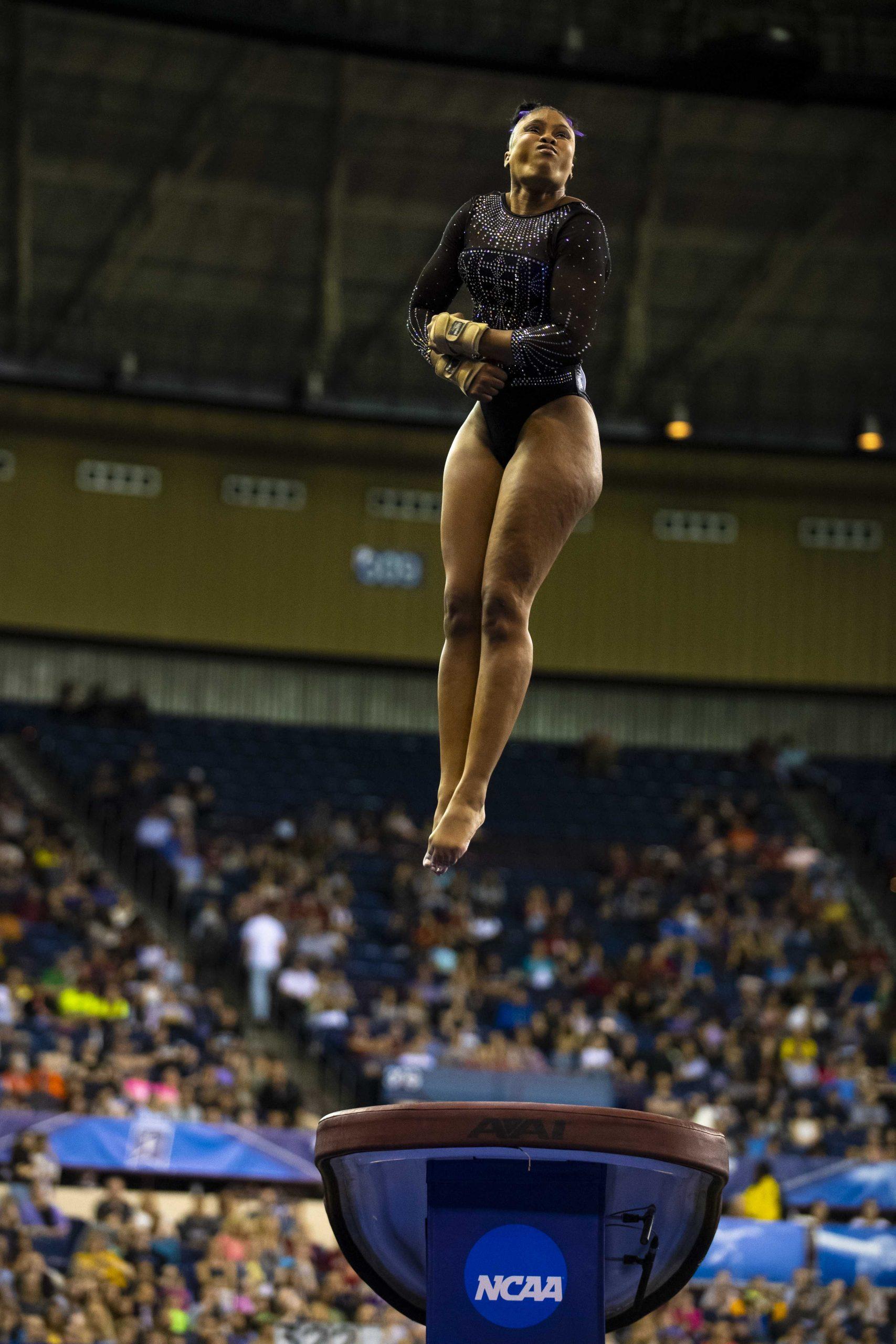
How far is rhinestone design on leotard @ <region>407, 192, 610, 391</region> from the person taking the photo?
4.60m

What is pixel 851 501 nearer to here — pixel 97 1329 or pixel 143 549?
pixel 143 549

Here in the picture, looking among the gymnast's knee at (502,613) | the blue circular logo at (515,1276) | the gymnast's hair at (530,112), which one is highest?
the gymnast's hair at (530,112)

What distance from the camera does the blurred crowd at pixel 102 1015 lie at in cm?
1400

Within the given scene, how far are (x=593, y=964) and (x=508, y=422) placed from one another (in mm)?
13987

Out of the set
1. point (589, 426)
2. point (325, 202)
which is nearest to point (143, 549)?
point (325, 202)

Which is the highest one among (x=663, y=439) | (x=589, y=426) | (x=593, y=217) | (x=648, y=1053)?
(x=663, y=439)

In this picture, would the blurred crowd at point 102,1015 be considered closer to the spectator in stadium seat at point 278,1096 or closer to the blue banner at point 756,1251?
the spectator in stadium seat at point 278,1096

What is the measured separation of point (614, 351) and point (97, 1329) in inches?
698

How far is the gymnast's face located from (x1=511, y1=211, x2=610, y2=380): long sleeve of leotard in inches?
7.5

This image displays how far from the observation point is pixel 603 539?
89.9 feet

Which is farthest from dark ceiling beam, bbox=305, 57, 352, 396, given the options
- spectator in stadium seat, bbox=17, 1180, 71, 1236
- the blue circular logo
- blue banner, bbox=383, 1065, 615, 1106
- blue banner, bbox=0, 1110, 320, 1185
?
the blue circular logo

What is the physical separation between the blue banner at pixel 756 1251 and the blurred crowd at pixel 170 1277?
2375 millimetres

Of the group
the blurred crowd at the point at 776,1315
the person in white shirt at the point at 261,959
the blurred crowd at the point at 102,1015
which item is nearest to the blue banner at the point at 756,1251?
the blurred crowd at the point at 776,1315

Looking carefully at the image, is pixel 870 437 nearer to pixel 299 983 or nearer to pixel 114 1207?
pixel 299 983
